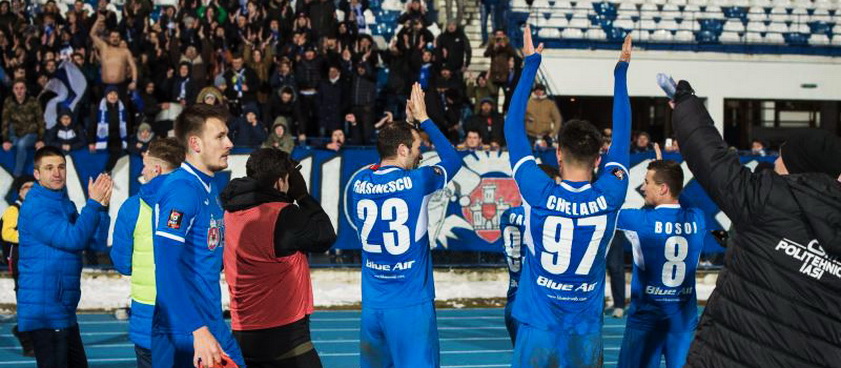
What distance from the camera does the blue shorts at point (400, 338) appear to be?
6785 mm

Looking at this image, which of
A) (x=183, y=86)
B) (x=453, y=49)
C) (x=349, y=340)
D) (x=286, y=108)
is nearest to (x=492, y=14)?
(x=453, y=49)

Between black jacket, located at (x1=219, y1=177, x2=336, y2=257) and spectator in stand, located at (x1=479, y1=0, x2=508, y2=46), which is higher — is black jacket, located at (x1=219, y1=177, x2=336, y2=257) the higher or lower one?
the lower one

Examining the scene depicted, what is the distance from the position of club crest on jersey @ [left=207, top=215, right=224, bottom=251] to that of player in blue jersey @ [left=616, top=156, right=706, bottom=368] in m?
3.42

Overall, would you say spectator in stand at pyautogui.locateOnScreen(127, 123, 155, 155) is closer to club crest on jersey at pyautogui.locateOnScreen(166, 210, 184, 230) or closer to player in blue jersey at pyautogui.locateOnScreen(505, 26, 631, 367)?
player in blue jersey at pyautogui.locateOnScreen(505, 26, 631, 367)

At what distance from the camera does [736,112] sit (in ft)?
91.7

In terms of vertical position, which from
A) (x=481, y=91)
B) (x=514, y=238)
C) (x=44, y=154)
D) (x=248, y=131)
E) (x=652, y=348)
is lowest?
(x=652, y=348)

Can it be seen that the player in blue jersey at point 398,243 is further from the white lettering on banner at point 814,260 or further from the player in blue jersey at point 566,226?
the white lettering on banner at point 814,260

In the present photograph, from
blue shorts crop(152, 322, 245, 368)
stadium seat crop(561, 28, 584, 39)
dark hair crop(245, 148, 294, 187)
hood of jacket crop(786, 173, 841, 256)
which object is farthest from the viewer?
stadium seat crop(561, 28, 584, 39)

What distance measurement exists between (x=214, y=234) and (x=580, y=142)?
2.09 meters

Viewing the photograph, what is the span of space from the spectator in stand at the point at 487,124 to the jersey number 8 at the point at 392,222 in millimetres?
10038

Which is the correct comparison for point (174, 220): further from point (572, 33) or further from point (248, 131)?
point (572, 33)

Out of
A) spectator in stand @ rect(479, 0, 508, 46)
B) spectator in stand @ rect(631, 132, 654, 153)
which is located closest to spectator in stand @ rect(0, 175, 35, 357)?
spectator in stand @ rect(631, 132, 654, 153)

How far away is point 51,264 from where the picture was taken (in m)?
7.28

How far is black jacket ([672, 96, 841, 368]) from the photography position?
11.8ft
